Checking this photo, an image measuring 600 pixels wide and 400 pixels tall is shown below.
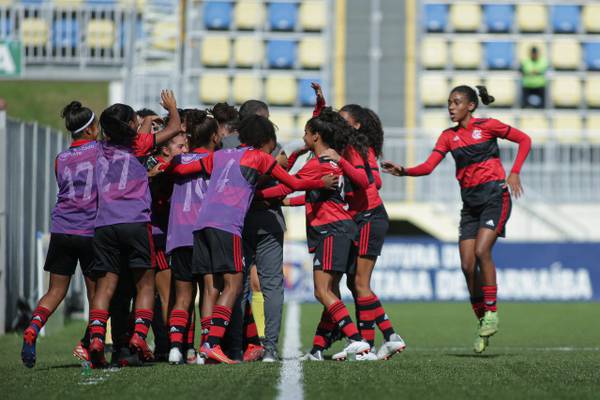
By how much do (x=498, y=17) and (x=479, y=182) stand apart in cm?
1654

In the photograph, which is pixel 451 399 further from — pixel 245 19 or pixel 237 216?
pixel 245 19

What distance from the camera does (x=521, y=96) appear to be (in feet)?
82.4

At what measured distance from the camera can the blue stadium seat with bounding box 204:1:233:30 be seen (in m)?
25.6

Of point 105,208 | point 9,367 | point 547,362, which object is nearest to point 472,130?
point 547,362

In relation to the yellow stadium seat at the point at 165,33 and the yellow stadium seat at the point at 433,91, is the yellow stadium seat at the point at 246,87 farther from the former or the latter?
the yellow stadium seat at the point at 433,91

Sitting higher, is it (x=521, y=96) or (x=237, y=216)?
(x=521, y=96)

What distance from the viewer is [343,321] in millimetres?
8594

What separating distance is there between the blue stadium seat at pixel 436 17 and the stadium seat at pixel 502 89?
1565 mm

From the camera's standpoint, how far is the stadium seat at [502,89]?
2522 centimetres

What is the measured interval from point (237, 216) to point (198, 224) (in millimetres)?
281

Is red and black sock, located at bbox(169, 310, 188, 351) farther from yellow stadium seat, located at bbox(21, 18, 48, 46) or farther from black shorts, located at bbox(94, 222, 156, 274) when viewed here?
yellow stadium seat, located at bbox(21, 18, 48, 46)

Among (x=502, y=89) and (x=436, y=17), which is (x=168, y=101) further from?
(x=436, y=17)

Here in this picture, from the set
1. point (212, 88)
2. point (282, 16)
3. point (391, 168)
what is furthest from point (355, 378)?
point (282, 16)

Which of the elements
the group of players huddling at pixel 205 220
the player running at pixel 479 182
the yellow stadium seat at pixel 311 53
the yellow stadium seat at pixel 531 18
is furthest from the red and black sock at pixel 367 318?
the yellow stadium seat at pixel 531 18
